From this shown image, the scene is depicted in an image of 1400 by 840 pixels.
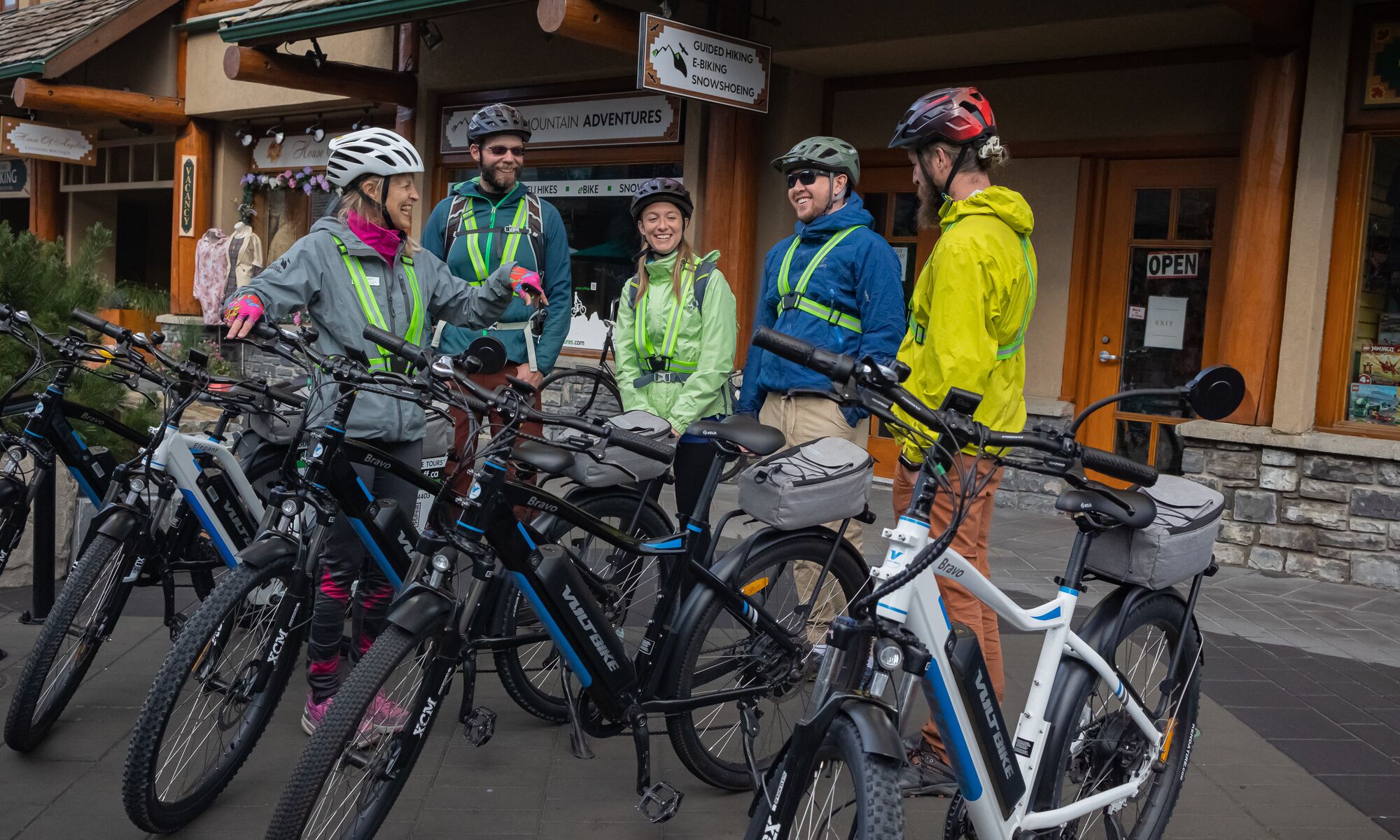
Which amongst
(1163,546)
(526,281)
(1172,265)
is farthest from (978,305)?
(1172,265)

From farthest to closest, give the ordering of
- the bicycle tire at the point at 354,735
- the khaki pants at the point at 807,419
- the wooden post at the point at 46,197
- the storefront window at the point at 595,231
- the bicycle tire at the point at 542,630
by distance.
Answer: the wooden post at the point at 46,197
the storefront window at the point at 595,231
the khaki pants at the point at 807,419
the bicycle tire at the point at 542,630
the bicycle tire at the point at 354,735

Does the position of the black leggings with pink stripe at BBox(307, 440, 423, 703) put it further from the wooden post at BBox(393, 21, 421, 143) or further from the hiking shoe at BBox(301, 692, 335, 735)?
the wooden post at BBox(393, 21, 421, 143)

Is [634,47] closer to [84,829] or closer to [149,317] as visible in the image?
[84,829]

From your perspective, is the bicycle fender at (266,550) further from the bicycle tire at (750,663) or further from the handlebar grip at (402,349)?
the bicycle tire at (750,663)

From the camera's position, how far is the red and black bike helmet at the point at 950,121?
11.6ft

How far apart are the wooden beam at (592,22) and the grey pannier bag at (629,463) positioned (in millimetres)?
4360

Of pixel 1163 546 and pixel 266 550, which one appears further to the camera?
pixel 266 550

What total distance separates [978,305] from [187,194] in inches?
511

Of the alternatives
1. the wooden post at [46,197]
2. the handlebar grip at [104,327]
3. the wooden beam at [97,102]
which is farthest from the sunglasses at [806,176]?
the wooden post at [46,197]

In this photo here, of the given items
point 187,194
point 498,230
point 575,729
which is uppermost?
point 187,194

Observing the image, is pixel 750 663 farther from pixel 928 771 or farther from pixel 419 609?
pixel 419 609

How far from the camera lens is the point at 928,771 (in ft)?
11.0

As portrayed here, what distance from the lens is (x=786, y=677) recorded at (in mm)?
3684

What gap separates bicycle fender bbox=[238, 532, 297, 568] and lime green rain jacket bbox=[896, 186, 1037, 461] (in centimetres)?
167
